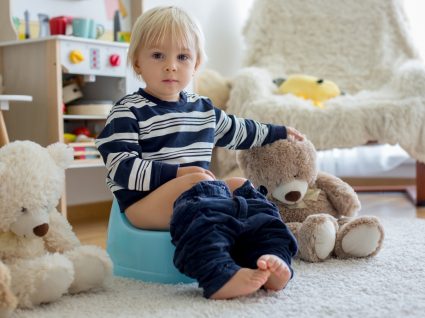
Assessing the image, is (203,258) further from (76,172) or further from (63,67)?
(76,172)

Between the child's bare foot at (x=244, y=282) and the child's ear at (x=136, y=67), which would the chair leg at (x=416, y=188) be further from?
the child's bare foot at (x=244, y=282)

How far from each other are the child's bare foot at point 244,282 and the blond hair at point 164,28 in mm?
513

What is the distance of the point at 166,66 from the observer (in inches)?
49.3

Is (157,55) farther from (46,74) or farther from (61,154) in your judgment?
(46,74)

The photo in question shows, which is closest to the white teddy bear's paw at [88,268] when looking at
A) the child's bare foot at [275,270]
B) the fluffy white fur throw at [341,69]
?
the child's bare foot at [275,270]

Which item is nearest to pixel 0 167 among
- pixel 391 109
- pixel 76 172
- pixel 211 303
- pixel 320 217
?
pixel 211 303

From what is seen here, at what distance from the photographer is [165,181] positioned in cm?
118

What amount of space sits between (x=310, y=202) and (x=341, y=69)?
1.22 m

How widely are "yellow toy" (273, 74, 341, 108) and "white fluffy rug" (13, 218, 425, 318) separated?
1.07 meters

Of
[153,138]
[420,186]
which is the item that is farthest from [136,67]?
[420,186]

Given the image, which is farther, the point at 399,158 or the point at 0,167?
the point at 399,158

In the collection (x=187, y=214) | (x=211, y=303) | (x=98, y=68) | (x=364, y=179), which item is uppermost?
(x=98, y=68)

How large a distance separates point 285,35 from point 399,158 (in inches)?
29.2

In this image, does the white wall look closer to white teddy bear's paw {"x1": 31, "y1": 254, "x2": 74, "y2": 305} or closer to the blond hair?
the blond hair
